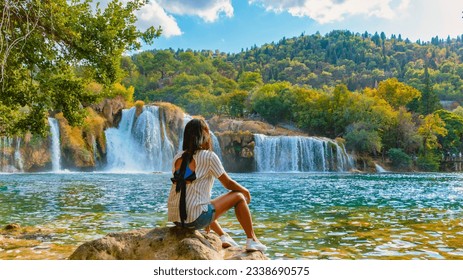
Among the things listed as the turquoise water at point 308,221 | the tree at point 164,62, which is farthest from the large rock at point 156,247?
the tree at point 164,62

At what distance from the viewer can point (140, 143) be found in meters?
27.8

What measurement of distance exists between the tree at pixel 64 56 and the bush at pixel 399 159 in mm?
31117

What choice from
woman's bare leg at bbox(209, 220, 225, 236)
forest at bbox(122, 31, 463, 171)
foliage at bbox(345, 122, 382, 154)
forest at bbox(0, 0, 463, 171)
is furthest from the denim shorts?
foliage at bbox(345, 122, 382, 154)

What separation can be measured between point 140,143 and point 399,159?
2012 cm

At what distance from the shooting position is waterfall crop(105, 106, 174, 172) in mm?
27172

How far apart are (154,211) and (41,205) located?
2682 mm

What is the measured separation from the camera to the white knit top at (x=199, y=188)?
318 cm

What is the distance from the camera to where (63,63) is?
641 cm

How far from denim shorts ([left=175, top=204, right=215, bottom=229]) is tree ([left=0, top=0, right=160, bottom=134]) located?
3802 mm

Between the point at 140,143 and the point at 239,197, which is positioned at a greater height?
the point at 140,143

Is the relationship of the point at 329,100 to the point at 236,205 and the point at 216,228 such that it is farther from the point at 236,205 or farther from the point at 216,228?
the point at 236,205

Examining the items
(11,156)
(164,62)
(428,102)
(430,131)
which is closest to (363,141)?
(430,131)

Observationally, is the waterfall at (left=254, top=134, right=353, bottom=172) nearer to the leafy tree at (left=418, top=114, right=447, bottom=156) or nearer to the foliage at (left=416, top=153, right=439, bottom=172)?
the foliage at (left=416, top=153, right=439, bottom=172)
